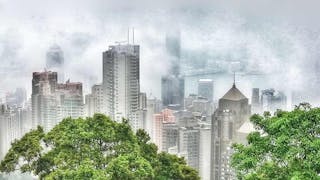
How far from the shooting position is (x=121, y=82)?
4.45 m

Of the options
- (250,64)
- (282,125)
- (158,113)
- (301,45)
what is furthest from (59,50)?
(282,125)

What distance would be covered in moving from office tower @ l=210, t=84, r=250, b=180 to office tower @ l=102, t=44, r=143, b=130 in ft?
2.10

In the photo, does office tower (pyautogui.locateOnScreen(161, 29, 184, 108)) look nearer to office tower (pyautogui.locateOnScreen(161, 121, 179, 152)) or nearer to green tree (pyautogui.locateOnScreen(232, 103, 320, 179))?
office tower (pyautogui.locateOnScreen(161, 121, 179, 152))

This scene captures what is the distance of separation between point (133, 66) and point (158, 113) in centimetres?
48

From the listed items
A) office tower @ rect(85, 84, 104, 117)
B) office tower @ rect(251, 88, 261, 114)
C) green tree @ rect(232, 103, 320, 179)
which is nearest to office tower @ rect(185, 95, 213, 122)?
office tower @ rect(251, 88, 261, 114)

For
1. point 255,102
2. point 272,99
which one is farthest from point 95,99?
point 272,99

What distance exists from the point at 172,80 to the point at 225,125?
0.88 m

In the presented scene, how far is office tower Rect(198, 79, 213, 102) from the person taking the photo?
475 centimetres

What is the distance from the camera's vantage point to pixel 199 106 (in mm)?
4754

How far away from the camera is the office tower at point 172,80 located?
4804 millimetres

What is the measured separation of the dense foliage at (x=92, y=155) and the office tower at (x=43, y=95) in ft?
4.42

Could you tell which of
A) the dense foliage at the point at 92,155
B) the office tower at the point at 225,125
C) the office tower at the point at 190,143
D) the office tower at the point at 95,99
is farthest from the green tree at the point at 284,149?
the office tower at the point at 95,99

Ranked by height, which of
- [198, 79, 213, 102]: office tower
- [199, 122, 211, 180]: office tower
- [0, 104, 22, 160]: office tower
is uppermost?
[198, 79, 213, 102]: office tower

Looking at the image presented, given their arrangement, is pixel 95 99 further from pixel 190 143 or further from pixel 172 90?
pixel 190 143
